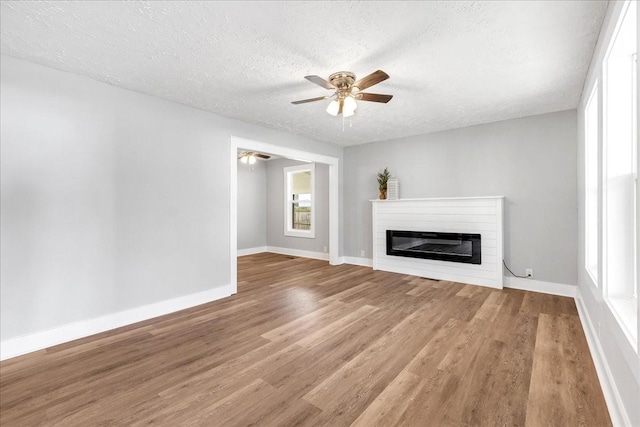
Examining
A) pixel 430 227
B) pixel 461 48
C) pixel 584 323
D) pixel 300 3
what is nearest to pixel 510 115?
pixel 430 227

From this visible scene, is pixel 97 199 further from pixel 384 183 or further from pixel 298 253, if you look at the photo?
pixel 298 253

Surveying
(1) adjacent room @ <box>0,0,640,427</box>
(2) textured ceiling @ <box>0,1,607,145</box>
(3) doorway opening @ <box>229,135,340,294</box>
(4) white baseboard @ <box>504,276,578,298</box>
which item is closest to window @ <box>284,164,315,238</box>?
(3) doorway opening @ <box>229,135,340,294</box>

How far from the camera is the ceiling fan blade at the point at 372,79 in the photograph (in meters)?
2.37

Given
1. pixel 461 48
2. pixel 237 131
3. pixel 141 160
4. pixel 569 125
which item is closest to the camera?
pixel 461 48

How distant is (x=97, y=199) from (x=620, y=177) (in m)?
4.36

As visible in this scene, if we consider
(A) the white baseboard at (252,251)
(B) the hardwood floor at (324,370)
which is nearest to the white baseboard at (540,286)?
(B) the hardwood floor at (324,370)

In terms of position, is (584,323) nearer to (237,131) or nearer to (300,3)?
(300,3)

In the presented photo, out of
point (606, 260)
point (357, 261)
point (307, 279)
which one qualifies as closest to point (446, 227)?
point (357, 261)

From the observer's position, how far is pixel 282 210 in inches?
300

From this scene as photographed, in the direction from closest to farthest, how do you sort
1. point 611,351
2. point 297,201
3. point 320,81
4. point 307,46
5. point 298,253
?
point 611,351, point 307,46, point 320,81, point 298,253, point 297,201

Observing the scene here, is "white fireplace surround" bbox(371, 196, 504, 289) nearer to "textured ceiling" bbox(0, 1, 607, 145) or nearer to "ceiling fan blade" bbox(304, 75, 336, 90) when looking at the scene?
"textured ceiling" bbox(0, 1, 607, 145)

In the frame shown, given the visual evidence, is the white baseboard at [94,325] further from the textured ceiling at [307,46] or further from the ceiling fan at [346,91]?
the ceiling fan at [346,91]

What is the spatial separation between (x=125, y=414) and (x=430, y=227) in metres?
4.52

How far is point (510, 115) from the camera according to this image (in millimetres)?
4113
